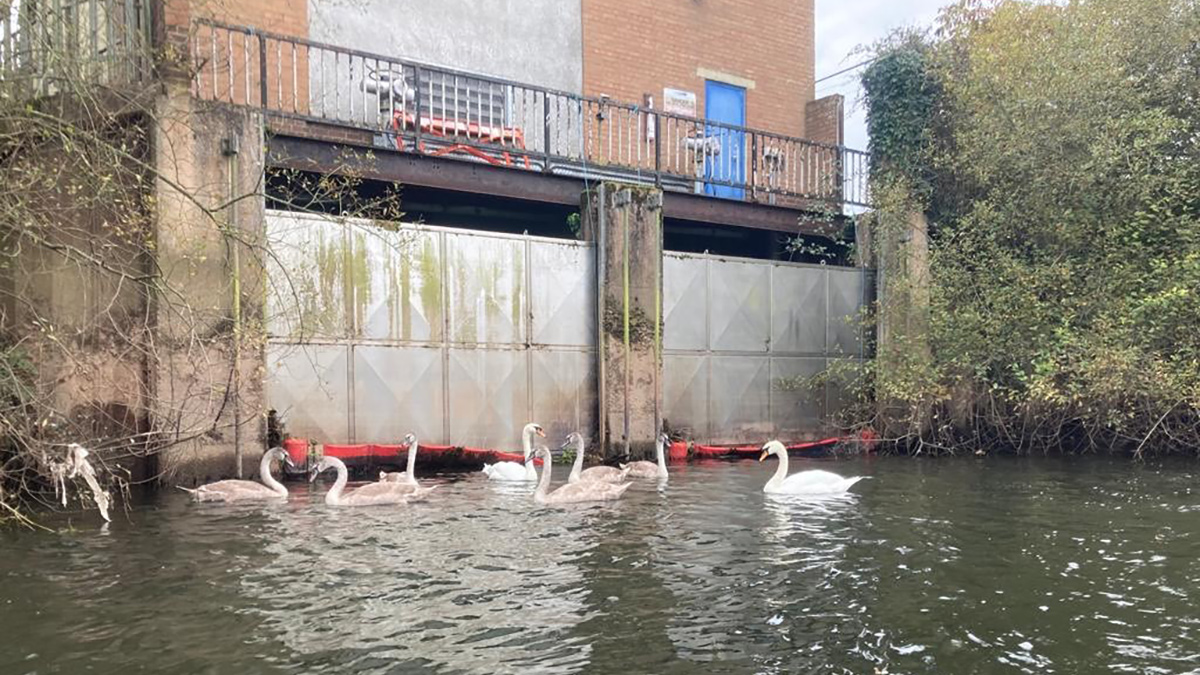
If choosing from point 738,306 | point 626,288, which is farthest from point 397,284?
point 738,306

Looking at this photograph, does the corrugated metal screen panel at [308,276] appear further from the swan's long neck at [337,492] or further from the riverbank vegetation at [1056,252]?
the riverbank vegetation at [1056,252]

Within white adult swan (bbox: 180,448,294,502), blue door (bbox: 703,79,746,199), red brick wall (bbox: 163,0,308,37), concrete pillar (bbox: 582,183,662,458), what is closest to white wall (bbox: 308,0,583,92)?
red brick wall (bbox: 163,0,308,37)

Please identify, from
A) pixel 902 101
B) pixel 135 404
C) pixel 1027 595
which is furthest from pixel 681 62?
pixel 1027 595

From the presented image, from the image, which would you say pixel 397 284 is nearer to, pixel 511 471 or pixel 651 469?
pixel 511 471

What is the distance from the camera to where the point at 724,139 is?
862 inches

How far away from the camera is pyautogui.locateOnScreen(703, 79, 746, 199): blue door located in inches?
802

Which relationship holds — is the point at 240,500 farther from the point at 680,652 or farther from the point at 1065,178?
the point at 1065,178

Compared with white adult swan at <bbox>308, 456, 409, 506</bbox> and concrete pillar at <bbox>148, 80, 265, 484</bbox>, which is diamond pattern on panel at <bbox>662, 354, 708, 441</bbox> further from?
concrete pillar at <bbox>148, 80, 265, 484</bbox>

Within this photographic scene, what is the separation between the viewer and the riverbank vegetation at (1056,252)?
50.0 ft

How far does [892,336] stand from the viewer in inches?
685

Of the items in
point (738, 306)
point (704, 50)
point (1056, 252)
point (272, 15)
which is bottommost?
point (738, 306)

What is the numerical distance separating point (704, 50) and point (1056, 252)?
31.8 ft

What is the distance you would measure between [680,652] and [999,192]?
14.3m

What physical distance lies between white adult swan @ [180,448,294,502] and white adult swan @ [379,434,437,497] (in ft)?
4.25
